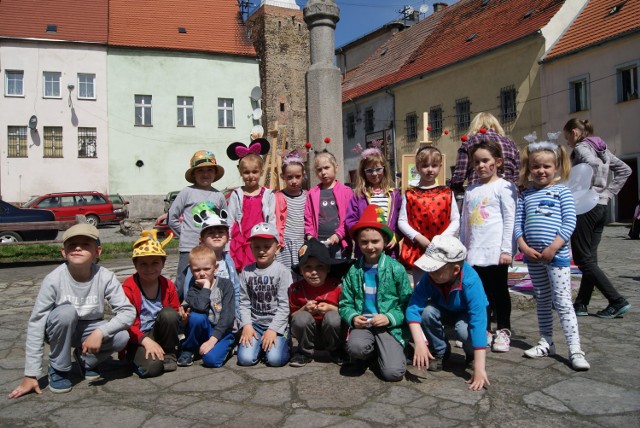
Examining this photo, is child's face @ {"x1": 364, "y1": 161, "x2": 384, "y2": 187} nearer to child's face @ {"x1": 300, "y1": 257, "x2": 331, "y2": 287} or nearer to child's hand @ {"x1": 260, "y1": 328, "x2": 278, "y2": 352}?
child's face @ {"x1": 300, "y1": 257, "x2": 331, "y2": 287}

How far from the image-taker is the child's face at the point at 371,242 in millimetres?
4246

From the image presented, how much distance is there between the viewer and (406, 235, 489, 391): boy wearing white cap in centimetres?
375

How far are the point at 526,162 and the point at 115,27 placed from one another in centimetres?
3137

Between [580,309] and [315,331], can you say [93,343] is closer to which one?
[315,331]

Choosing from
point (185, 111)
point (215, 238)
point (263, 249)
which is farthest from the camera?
point (185, 111)

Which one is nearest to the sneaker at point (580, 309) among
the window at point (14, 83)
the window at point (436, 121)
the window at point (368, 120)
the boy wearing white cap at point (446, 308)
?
the boy wearing white cap at point (446, 308)

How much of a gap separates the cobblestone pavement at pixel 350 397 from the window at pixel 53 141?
27181 millimetres

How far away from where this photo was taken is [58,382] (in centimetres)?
381

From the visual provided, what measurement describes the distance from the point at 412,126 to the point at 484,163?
2703cm

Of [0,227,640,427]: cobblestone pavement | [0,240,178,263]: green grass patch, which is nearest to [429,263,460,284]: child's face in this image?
[0,227,640,427]: cobblestone pavement

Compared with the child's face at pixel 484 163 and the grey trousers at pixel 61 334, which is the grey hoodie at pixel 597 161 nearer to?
the child's face at pixel 484 163

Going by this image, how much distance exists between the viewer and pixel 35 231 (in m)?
13.4

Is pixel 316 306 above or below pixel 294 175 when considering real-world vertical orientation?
below

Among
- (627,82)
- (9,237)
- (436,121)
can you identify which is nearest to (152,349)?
(9,237)
